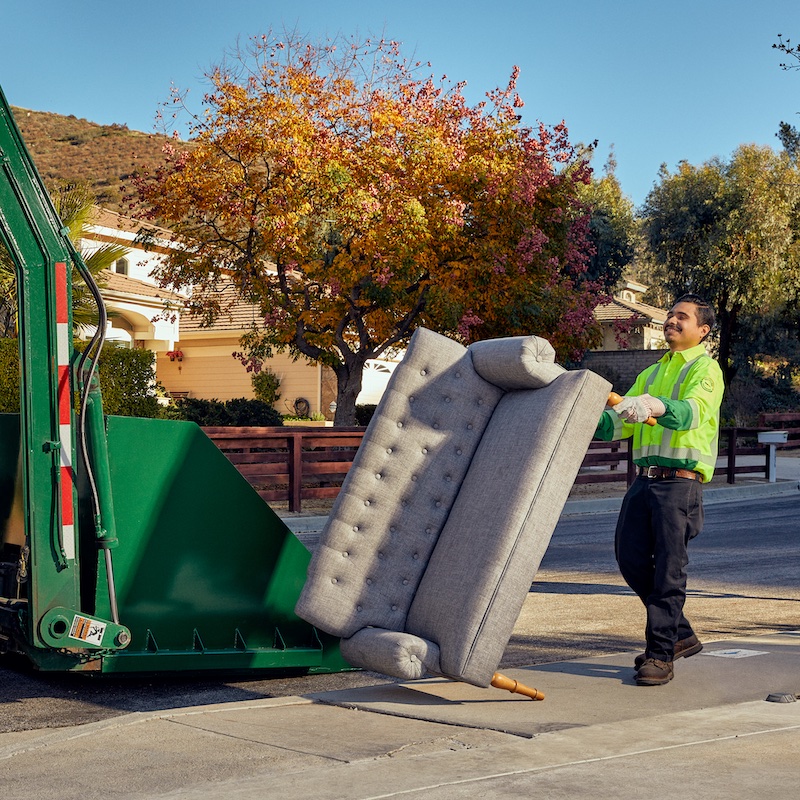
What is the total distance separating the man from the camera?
5.49 m

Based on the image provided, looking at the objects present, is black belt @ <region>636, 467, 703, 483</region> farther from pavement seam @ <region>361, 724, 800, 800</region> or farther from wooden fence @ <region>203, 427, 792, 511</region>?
wooden fence @ <region>203, 427, 792, 511</region>

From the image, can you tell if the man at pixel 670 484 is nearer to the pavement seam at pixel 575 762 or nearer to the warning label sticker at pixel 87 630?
the pavement seam at pixel 575 762

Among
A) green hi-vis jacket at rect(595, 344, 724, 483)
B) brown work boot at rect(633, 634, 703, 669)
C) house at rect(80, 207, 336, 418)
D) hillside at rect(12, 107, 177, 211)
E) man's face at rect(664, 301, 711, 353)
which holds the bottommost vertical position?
brown work boot at rect(633, 634, 703, 669)

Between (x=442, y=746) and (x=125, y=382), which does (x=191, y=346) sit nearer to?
(x=125, y=382)

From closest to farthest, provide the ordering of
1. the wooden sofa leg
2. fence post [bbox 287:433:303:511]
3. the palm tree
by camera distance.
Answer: the wooden sofa leg
fence post [bbox 287:433:303:511]
the palm tree

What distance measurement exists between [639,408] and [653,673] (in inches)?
48.8

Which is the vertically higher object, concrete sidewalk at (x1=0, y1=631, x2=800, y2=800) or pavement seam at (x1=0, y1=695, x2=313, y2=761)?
concrete sidewalk at (x1=0, y1=631, x2=800, y2=800)

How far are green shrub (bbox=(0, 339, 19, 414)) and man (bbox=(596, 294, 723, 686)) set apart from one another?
39.8ft

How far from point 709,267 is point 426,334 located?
111 feet

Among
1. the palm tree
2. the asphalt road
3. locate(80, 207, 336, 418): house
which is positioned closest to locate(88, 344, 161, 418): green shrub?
the palm tree

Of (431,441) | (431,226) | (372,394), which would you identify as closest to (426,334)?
(431,441)

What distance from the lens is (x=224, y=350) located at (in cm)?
3962

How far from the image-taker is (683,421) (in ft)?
17.8

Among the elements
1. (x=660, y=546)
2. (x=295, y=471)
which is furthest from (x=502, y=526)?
(x=295, y=471)
